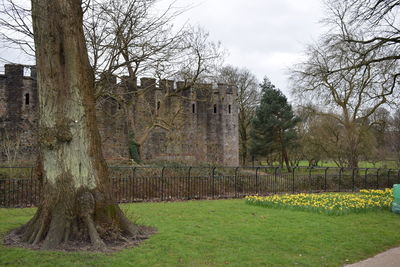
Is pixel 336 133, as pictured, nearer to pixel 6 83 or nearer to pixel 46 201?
pixel 6 83

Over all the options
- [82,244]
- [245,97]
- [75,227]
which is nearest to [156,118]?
[75,227]

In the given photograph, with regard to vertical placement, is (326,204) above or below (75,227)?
below

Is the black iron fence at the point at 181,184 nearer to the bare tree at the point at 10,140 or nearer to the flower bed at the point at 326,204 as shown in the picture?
the flower bed at the point at 326,204

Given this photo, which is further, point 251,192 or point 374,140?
point 374,140

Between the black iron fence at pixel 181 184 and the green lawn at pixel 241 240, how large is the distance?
2.66 metres

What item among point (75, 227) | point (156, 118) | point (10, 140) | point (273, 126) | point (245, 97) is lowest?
point (75, 227)

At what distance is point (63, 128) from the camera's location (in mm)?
6648

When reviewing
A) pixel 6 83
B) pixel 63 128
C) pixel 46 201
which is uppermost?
pixel 6 83

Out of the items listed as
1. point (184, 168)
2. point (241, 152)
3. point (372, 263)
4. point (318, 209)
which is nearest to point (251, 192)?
point (184, 168)

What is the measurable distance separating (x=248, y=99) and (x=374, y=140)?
13958 millimetres

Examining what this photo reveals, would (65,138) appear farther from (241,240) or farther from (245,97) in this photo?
(245,97)

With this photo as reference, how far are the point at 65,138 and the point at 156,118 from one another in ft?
51.6

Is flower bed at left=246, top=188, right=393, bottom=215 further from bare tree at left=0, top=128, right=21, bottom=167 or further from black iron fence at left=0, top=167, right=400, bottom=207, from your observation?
bare tree at left=0, top=128, right=21, bottom=167

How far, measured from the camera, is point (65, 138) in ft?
21.8
